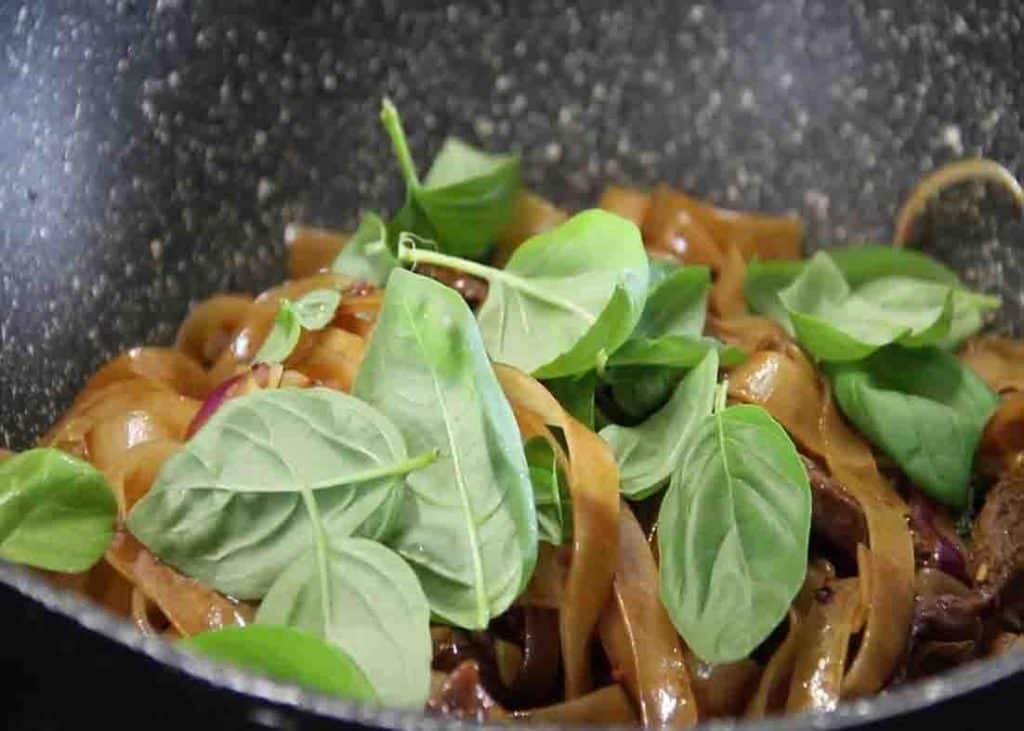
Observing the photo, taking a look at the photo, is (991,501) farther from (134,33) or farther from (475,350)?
(134,33)

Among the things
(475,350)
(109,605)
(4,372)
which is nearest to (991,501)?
(475,350)

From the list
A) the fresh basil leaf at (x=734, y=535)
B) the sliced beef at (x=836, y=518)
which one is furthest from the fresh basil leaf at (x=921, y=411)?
the fresh basil leaf at (x=734, y=535)

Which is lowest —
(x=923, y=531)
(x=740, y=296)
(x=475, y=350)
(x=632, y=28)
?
(x=923, y=531)

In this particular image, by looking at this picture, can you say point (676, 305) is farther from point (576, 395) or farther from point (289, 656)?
point (289, 656)

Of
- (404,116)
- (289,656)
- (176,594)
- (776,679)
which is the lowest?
(776,679)

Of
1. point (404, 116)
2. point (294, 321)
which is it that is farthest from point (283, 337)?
point (404, 116)
